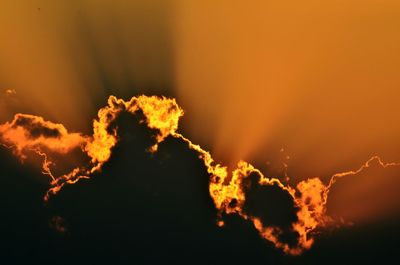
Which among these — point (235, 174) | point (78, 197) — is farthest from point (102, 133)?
point (78, 197)

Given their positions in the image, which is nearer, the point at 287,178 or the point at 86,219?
the point at 287,178

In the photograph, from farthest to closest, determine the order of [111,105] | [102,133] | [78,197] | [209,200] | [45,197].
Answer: [78,197]
[45,197]
[209,200]
[102,133]
[111,105]

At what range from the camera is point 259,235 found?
57.2 m

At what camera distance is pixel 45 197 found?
166ft

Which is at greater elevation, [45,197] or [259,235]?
[259,235]

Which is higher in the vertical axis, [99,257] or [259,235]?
[259,235]

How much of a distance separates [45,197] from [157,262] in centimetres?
1693

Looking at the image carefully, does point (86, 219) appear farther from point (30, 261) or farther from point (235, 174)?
point (235, 174)

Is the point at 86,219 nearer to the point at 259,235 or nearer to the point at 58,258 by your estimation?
the point at 58,258

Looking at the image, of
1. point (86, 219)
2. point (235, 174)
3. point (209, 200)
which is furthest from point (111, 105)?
point (86, 219)

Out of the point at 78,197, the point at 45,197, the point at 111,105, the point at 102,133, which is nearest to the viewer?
the point at 111,105

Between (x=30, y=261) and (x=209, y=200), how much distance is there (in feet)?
89.9

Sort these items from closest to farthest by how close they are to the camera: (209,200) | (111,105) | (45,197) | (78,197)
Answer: (111,105) < (209,200) < (45,197) < (78,197)

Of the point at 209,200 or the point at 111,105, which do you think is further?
the point at 209,200
